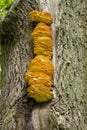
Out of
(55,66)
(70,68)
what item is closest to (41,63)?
(55,66)

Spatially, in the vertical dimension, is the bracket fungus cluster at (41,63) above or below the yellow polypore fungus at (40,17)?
below

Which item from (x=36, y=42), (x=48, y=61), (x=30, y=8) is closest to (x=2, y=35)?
(x=30, y=8)

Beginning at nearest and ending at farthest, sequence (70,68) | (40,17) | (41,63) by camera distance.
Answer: (41,63) → (70,68) → (40,17)

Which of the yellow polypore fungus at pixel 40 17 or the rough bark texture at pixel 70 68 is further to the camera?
the yellow polypore fungus at pixel 40 17

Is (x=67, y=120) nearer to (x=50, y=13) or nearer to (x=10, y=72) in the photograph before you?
(x=10, y=72)

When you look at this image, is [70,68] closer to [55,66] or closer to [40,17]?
[55,66]
